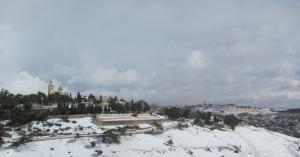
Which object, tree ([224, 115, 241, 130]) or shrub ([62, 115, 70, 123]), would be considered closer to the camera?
shrub ([62, 115, 70, 123])

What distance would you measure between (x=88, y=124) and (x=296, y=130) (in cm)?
11551

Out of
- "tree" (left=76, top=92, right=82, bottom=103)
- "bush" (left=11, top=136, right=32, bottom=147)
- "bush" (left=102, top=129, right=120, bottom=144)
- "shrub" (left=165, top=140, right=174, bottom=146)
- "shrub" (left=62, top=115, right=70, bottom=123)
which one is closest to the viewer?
"bush" (left=11, top=136, right=32, bottom=147)

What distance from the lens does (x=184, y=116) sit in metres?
110

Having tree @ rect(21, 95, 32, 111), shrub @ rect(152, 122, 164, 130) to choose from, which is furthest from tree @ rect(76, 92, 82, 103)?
shrub @ rect(152, 122, 164, 130)

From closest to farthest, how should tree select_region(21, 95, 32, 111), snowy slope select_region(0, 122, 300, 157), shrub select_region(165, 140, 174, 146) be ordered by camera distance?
snowy slope select_region(0, 122, 300, 157), shrub select_region(165, 140, 174, 146), tree select_region(21, 95, 32, 111)

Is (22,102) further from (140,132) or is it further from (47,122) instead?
(140,132)

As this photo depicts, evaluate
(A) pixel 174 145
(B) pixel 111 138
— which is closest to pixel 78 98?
(B) pixel 111 138

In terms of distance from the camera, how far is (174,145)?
72.2 m

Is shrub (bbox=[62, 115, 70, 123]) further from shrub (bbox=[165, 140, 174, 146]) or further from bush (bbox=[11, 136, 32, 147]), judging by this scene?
shrub (bbox=[165, 140, 174, 146])

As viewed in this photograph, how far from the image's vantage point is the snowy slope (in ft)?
196

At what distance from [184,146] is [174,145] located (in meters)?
2.32

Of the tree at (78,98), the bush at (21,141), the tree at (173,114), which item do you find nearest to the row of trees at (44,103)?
the tree at (78,98)

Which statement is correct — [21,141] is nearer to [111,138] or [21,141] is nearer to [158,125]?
[111,138]

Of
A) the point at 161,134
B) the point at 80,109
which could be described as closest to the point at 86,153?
the point at 161,134
